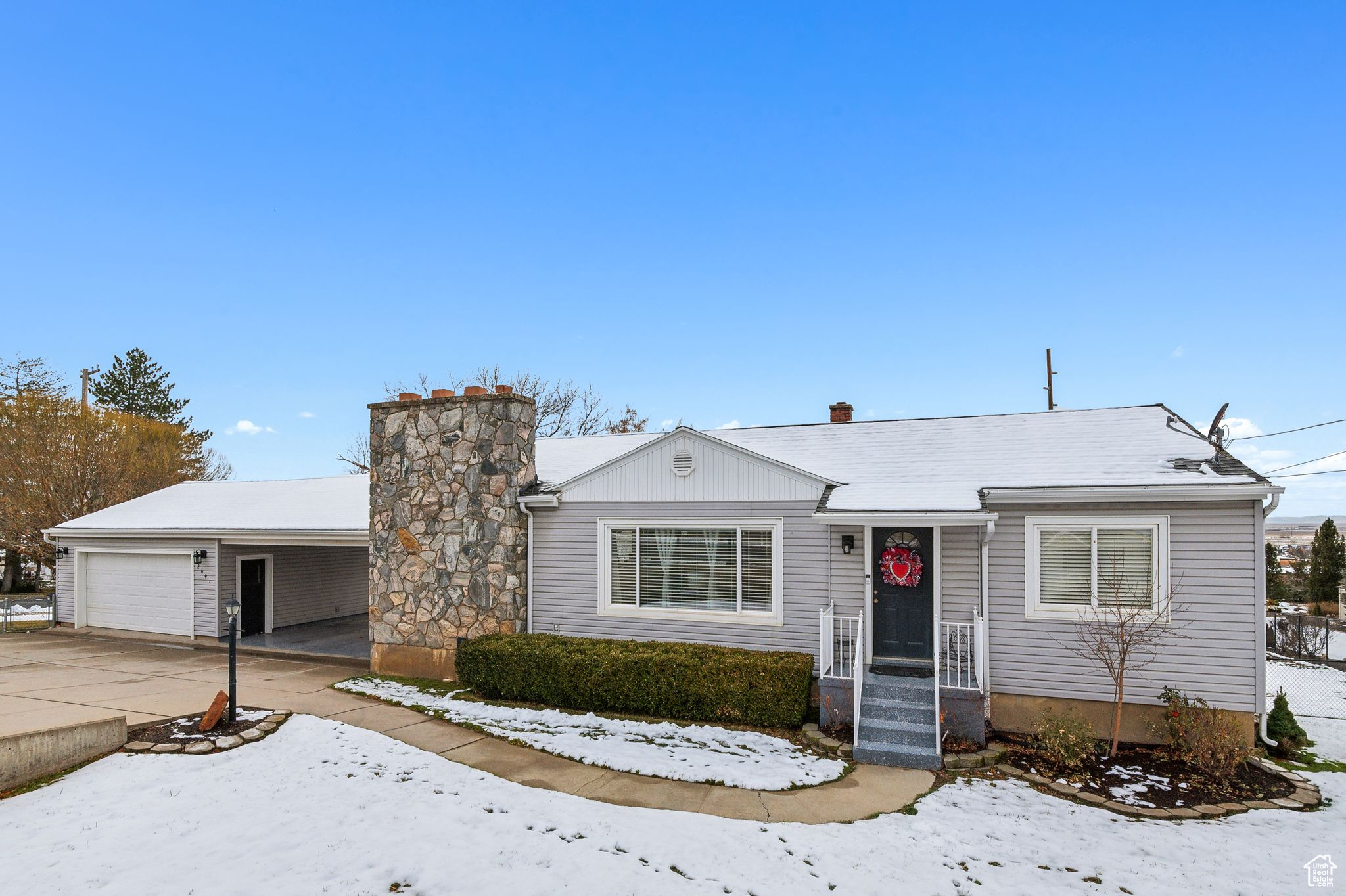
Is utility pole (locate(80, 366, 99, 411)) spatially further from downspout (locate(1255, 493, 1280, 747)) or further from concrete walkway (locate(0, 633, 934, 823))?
downspout (locate(1255, 493, 1280, 747))

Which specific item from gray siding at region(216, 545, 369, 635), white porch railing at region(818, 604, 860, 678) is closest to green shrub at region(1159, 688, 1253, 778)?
white porch railing at region(818, 604, 860, 678)

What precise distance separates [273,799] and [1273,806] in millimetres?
8967

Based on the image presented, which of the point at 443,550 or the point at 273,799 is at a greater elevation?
the point at 443,550

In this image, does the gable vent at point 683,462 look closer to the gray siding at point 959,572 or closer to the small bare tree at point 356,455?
the gray siding at point 959,572

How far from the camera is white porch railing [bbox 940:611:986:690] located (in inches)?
299

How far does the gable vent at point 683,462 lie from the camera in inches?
371

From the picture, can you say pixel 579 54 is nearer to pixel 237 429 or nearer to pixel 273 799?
pixel 273 799

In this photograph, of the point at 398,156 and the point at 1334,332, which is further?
the point at 398,156

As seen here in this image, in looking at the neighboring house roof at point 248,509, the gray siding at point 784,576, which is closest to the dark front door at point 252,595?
the neighboring house roof at point 248,509

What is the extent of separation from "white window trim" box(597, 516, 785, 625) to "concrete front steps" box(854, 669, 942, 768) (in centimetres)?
154

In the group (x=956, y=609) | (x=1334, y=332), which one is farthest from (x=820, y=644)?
(x=1334, y=332)

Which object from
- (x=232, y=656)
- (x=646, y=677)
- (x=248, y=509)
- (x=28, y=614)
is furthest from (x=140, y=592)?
(x=646, y=677)

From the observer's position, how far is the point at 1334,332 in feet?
41.6

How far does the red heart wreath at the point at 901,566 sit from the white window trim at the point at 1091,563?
1.25 metres
